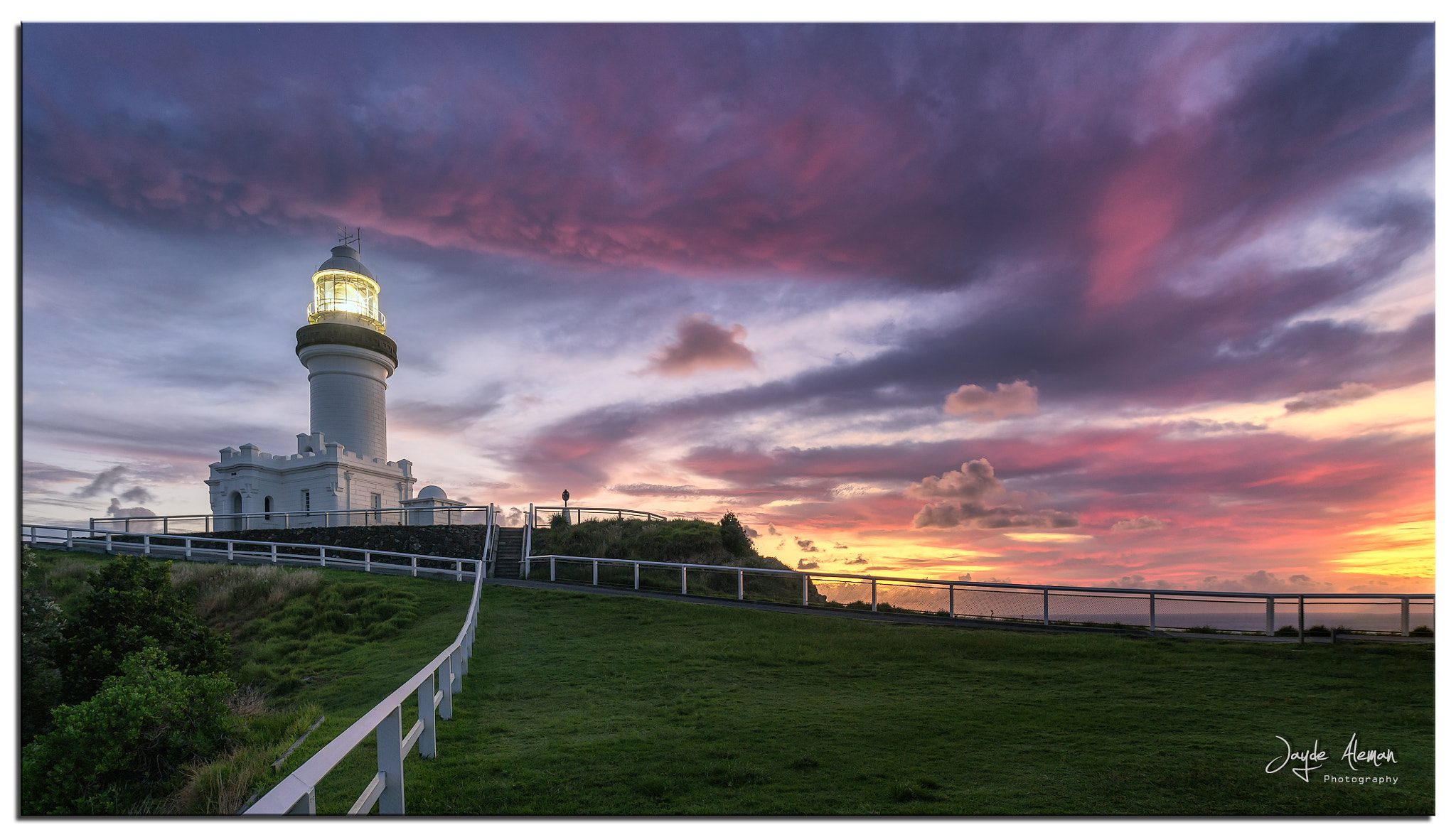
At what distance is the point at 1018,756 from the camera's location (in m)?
5.92

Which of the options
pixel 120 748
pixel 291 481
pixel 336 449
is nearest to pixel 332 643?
pixel 120 748

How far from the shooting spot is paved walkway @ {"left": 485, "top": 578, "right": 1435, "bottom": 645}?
10898mm

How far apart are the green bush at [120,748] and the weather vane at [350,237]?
105ft

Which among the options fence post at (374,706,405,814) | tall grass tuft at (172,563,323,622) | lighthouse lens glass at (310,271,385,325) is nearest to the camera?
fence post at (374,706,405,814)

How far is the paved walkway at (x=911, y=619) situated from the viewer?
1090 centimetres

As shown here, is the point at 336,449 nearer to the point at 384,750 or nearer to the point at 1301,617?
the point at 384,750

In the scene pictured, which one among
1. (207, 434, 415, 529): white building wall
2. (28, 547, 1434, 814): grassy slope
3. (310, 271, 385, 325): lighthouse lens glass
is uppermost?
(310, 271, 385, 325): lighthouse lens glass

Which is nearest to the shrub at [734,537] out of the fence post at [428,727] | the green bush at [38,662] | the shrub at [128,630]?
the shrub at [128,630]

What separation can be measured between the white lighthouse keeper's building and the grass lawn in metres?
22.2

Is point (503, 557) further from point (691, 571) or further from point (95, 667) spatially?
point (95, 667)

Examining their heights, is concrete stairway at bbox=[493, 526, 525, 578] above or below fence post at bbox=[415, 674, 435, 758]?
below

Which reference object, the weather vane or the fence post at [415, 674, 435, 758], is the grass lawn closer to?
the fence post at [415, 674, 435, 758]

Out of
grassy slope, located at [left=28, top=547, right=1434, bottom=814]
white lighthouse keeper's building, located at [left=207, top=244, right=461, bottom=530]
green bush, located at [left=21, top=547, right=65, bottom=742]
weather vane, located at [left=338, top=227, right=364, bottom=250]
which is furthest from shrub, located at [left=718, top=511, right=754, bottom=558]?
weather vane, located at [left=338, top=227, right=364, bottom=250]

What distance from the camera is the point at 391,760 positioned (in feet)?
14.4
